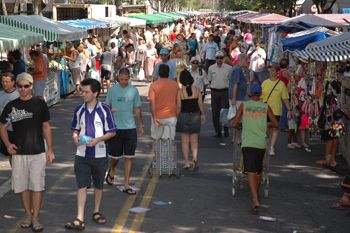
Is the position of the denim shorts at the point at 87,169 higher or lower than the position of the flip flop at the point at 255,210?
higher

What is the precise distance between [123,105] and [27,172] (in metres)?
2.09

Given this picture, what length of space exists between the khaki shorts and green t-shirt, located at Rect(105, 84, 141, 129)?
189cm

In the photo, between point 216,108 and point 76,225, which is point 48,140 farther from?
point 216,108

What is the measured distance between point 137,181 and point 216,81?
13.1 feet

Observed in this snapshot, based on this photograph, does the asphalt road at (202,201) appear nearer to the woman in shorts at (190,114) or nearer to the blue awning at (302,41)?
the woman in shorts at (190,114)

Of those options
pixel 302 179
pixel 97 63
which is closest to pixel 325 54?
pixel 302 179

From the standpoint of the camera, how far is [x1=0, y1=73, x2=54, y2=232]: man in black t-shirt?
6.86 metres

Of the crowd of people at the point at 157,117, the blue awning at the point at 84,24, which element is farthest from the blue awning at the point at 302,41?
the blue awning at the point at 84,24

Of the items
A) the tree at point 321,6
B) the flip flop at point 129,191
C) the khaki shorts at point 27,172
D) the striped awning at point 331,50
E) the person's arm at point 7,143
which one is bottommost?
the flip flop at point 129,191

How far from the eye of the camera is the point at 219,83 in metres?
12.8

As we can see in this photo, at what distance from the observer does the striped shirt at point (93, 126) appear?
7039 mm

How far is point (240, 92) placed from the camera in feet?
39.7

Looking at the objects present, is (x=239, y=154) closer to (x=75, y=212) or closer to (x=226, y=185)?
(x=226, y=185)

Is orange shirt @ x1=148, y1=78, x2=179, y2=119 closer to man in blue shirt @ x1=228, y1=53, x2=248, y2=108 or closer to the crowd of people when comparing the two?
the crowd of people
